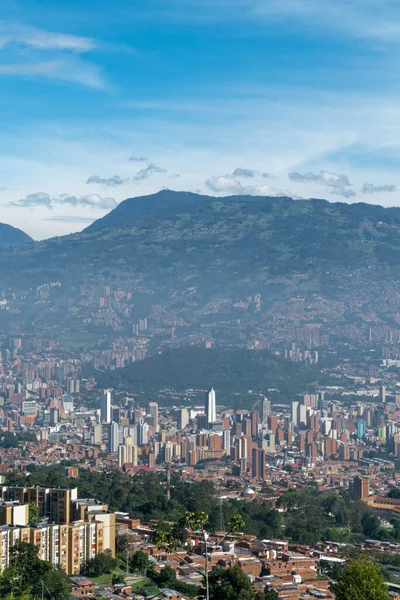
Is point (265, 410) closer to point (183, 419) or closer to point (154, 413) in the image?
point (183, 419)

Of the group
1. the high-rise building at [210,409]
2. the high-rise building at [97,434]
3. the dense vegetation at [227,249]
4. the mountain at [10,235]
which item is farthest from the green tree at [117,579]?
the mountain at [10,235]

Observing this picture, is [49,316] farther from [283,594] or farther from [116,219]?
[283,594]

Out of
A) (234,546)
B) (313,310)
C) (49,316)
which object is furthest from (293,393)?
(234,546)

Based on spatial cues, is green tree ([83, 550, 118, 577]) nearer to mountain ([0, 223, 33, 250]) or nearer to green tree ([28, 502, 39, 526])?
green tree ([28, 502, 39, 526])

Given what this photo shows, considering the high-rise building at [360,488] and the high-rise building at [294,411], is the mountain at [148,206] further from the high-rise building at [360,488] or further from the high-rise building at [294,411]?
the high-rise building at [360,488]

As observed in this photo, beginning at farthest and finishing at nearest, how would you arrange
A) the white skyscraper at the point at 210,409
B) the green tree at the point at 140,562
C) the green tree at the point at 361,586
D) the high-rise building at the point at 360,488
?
1. the white skyscraper at the point at 210,409
2. the high-rise building at the point at 360,488
3. the green tree at the point at 140,562
4. the green tree at the point at 361,586

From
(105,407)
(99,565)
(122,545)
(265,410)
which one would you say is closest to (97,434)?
(105,407)
